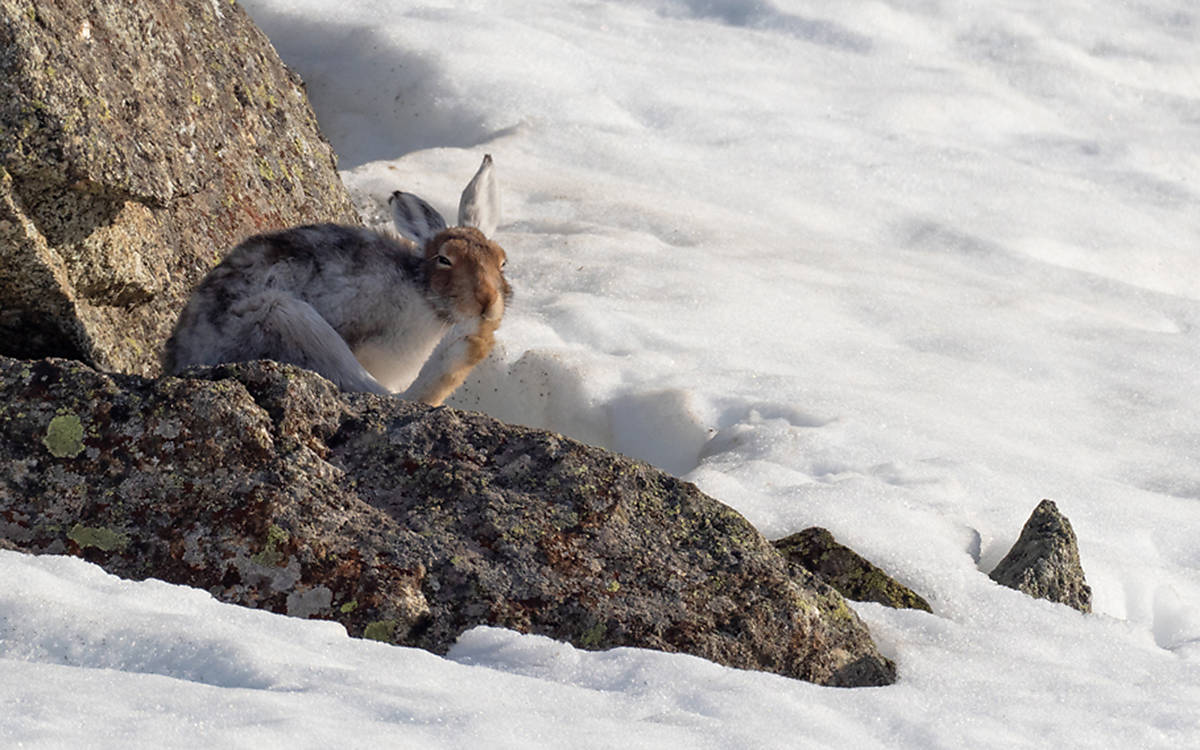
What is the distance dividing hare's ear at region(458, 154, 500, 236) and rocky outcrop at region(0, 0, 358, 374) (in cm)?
119

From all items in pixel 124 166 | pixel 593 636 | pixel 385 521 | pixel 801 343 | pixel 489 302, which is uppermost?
pixel 124 166

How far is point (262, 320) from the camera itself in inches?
202

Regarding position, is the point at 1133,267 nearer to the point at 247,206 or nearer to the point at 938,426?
the point at 938,426

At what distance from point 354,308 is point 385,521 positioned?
5.39ft

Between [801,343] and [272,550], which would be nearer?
[272,550]

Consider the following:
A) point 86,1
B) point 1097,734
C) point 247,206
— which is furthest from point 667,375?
point 1097,734

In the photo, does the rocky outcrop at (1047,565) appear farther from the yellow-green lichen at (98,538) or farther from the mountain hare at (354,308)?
the yellow-green lichen at (98,538)

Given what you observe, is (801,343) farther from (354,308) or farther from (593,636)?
(593,636)

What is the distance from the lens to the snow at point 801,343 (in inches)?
123

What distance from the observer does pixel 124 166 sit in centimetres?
514

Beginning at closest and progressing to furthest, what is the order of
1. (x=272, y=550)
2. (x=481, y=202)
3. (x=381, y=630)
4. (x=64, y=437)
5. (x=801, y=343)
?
(x=381, y=630) < (x=272, y=550) < (x=64, y=437) < (x=481, y=202) < (x=801, y=343)

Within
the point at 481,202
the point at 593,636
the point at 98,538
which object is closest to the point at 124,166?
the point at 481,202

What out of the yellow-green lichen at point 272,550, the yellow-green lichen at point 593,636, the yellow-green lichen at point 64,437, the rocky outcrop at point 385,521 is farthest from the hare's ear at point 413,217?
the yellow-green lichen at point 593,636

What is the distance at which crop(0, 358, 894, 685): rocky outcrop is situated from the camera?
376cm
